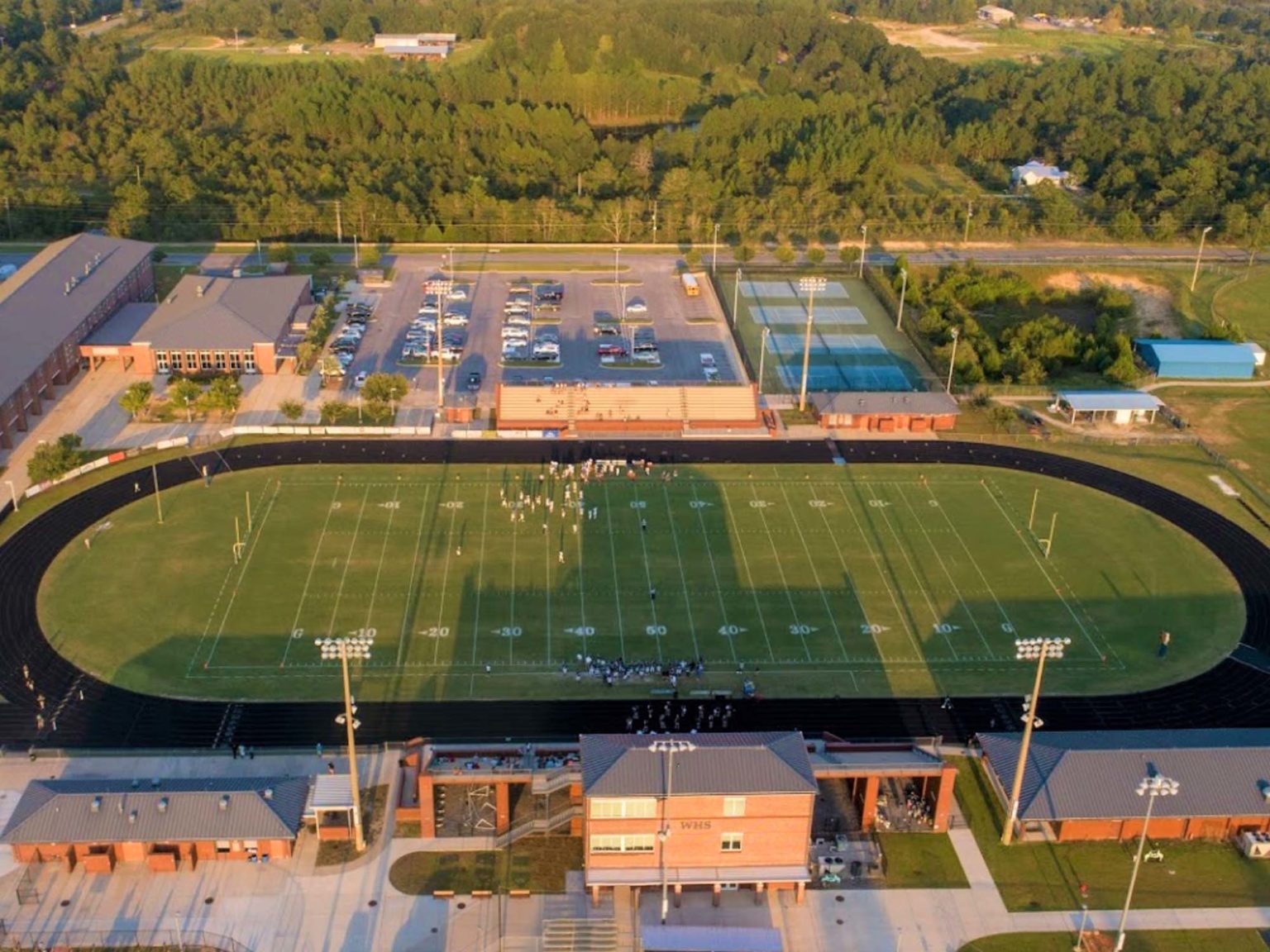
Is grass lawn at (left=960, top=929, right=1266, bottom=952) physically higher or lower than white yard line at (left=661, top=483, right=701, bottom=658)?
higher

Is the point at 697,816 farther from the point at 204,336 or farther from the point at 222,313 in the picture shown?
the point at 222,313

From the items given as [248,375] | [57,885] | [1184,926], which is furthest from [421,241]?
[1184,926]

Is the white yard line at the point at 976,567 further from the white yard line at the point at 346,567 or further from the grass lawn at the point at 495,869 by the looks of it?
the white yard line at the point at 346,567

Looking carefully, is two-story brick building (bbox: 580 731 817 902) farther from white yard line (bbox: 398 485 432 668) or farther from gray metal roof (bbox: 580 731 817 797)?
white yard line (bbox: 398 485 432 668)

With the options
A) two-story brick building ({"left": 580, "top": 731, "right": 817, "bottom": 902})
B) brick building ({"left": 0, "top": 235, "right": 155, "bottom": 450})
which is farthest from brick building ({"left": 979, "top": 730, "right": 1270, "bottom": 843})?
brick building ({"left": 0, "top": 235, "right": 155, "bottom": 450})

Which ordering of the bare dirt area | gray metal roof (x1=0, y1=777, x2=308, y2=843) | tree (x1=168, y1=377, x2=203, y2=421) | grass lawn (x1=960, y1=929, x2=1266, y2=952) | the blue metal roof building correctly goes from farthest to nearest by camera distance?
the bare dirt area → the blue metal roof building → tree (x1=168, y1=377, x2=203, y2=421) → gray metal roof (x1=0, y1=777, x2=308, y2=843) → grass lawn (x1=960, y1=929, x2=1266, y2=952)

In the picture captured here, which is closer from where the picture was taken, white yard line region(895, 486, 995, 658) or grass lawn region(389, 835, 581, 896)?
grass lawn region(389, 835, 581, 896)

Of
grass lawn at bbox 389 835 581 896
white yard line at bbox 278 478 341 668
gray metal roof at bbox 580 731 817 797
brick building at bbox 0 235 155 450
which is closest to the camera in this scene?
gray metal roof at bbox 580 731 817 797
